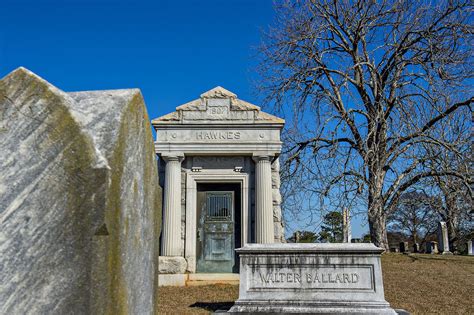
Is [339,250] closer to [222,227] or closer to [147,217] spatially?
[222,227]

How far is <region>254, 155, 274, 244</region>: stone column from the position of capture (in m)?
10.6

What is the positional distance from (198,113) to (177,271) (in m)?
4.05

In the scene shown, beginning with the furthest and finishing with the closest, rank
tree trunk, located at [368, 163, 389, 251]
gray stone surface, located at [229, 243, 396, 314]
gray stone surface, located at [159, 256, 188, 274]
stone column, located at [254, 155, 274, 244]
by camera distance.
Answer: tree trunk, located at [368, 163, 389, 251], stone column, located at [254, 155, 274, 244], gray stone surface, located at [159, 256, 188, 274], gray stone surface, located at [229, 243, 396, 314]

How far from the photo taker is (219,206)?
11.4 m

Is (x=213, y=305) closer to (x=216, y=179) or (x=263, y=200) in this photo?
(x=263, y=200)

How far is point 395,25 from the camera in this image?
52.7 feet

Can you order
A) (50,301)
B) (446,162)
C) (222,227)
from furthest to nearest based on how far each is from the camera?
(446,162)
(222,227)
(50,301)

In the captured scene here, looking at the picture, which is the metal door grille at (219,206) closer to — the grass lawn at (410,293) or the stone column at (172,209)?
the stone column at (172,209)

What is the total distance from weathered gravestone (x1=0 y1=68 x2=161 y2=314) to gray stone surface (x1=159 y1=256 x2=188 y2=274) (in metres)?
9.08

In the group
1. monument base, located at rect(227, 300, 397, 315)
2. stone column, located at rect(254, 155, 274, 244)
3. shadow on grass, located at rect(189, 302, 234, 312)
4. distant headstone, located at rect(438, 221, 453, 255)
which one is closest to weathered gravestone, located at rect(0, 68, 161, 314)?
monument base, located at rect(227, 300, 397, 315)

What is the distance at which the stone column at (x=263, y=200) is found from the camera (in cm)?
1059

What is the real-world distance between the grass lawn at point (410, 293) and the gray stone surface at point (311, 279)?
3.13 feet

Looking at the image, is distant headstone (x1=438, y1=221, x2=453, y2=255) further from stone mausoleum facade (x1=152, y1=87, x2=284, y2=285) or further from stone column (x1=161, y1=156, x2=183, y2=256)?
stone column (x1=161, y1=156, x2=183, y2=256)

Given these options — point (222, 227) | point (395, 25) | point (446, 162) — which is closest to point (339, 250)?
point (222, 227)
